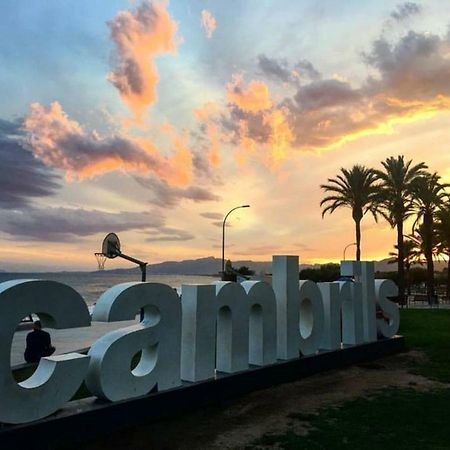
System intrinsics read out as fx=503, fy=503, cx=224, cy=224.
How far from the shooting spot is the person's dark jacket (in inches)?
480

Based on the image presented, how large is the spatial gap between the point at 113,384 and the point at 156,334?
112cm

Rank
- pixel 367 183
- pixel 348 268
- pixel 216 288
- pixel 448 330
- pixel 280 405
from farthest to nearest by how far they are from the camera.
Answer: pixel 367 183, pixel 448 330, pixel 348 268, pixel 216 288, pixel 280 405

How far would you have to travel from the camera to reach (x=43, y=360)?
7043 millimetres

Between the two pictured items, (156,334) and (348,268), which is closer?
(156,334)

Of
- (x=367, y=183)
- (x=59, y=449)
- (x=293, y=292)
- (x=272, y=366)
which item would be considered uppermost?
(x=367, y=183)

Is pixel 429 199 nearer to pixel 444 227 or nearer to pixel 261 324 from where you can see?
pixel 444 227

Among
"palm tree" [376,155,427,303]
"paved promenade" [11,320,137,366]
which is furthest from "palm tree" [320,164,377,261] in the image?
"paved promenade" [11,320,137,366]

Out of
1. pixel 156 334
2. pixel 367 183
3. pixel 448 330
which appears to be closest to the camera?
pixel 156 334

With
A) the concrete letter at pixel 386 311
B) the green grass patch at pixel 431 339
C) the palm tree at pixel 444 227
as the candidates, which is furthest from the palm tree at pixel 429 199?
the concrete letter at pixel 386 311

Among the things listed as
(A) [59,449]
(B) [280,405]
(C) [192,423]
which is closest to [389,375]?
(B) [280,405]

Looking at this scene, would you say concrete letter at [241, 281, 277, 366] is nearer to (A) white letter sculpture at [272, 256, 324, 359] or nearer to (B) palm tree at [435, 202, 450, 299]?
(A) white letter sculpture at [272, 256, 324, 359]

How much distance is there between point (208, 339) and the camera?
31.0ft

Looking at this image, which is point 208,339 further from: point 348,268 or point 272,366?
point 348,268

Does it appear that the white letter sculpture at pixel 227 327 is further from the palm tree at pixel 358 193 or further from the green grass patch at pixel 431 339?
the palm tree at pixel 358 193
